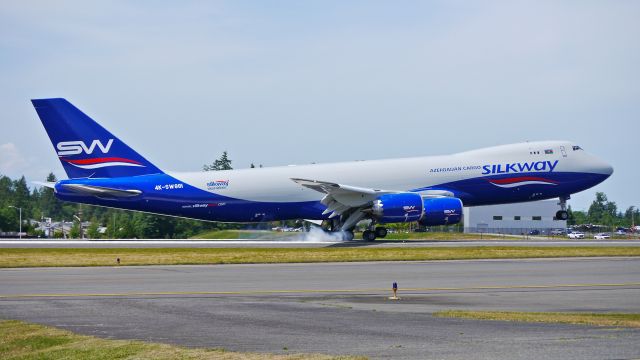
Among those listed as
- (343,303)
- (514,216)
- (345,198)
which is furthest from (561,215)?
(514,216)

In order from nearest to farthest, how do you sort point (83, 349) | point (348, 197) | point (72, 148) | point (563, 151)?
point (83, 349)
point (348, 197)
point (72, 148)
point (563, 151)

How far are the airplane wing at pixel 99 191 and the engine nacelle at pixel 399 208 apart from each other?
1472 centimetres

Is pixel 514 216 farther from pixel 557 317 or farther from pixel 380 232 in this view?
pixel 557 317

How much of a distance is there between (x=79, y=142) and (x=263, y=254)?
57.1ft

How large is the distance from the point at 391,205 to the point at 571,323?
31104mm

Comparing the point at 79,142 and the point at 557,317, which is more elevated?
the point at 79,142

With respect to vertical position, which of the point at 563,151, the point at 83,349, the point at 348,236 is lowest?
the point at 83,349

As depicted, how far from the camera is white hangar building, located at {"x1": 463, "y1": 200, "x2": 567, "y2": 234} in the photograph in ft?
333

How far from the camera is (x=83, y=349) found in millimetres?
15852

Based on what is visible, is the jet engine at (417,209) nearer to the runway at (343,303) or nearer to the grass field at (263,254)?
the grass field at (263,254)

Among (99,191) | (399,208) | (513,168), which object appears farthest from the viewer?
(513,168)

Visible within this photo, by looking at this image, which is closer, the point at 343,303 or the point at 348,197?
the point at 343,303

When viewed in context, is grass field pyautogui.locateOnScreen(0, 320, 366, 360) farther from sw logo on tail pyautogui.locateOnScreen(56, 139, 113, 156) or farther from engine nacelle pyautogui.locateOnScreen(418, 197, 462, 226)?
sw logo on tail pyautogui.locateOnScreen(56, 139, 113, 156)

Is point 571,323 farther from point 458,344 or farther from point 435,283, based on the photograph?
point 435,283
